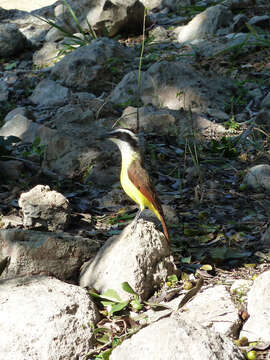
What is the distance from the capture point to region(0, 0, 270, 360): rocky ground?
134 inches

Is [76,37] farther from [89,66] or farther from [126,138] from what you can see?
[126,138]

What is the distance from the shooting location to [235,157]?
259 inches

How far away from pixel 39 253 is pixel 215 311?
1.43 m

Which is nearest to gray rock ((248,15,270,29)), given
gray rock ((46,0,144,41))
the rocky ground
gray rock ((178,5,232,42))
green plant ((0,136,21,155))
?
the rocky ground

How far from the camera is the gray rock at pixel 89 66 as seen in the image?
29.7 feet

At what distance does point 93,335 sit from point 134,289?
0.50 meters

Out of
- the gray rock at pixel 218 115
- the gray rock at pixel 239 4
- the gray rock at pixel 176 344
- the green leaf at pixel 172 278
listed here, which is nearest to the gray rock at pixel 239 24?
the gray rock at pixel 239 4

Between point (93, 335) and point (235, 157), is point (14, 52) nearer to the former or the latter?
point (235, 157)

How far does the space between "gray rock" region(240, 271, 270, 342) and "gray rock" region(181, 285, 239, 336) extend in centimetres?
9

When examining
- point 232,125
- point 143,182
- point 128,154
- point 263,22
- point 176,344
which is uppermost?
point 128,154

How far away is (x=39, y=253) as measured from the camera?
4.09m

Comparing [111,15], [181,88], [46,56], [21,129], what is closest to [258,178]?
[181,88]

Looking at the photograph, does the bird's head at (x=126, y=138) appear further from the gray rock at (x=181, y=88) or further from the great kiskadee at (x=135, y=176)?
the gray rock at (x=181, y=88)

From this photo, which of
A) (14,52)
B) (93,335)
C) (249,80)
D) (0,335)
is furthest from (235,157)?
(14,52)
